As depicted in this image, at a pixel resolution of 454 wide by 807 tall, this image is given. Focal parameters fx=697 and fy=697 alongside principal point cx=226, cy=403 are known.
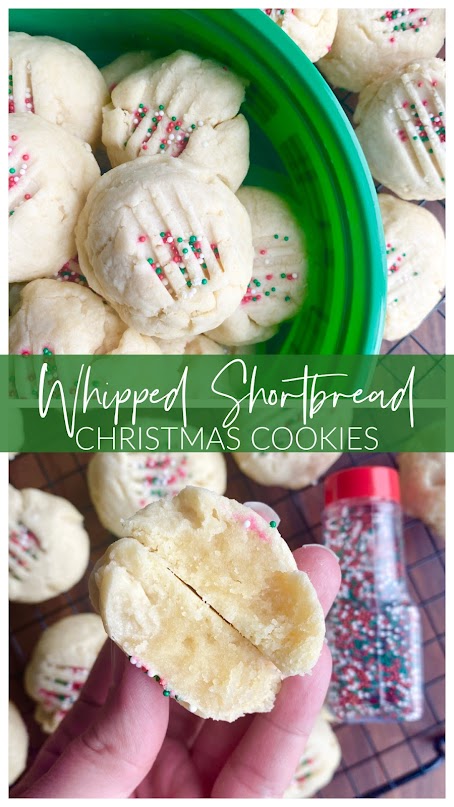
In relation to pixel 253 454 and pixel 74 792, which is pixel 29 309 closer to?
pixel 253 454

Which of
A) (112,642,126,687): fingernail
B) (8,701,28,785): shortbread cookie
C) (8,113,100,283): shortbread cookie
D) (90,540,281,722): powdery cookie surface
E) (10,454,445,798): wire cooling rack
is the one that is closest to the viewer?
(90,540,281,722): powdery cookie surface

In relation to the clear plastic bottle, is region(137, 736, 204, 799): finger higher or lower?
lower

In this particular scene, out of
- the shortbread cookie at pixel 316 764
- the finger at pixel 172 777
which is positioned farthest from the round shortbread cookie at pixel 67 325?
the shortbread cookie at pixel 316 764

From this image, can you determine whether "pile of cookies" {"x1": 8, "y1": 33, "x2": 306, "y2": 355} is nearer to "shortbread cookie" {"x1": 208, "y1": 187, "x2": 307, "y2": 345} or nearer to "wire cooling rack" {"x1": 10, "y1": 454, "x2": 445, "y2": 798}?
"shortbread cookie" {"x1": 208, "y1": 187, "x2": 307, "y2": 345}

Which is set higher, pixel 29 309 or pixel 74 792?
pixel 29 309

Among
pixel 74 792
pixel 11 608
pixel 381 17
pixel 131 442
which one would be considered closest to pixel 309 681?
pixel 74 792

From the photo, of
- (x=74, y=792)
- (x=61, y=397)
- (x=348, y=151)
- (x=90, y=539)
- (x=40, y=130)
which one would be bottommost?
(x=90, y=539)

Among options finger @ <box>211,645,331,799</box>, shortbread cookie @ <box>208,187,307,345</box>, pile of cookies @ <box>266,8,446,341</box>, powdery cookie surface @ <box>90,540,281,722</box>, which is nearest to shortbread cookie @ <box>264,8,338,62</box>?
pile of cookies @ <box>266,8,446,341</box>

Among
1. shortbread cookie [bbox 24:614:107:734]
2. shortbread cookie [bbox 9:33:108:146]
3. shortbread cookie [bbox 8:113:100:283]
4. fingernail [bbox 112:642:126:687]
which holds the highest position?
shortbread cookie [bbox 9:33:108:146]
